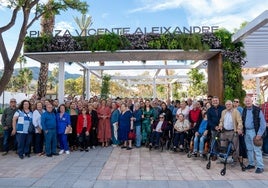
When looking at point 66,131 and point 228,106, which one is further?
point 66,131

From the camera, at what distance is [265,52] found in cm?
1213

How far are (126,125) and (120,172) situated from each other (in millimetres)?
3437

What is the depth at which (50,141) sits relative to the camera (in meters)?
8.95

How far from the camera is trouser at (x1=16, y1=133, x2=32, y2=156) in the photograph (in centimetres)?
868

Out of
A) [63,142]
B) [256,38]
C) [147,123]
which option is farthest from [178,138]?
[256,38]

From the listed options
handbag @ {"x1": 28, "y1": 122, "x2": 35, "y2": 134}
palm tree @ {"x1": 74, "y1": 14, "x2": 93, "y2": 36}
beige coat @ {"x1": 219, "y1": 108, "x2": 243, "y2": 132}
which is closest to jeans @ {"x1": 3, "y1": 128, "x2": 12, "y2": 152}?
handbag @ {"x1": 28, "y1": 122, "x2": 35, "y2": 134}

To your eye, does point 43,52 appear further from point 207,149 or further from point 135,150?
point 207,149

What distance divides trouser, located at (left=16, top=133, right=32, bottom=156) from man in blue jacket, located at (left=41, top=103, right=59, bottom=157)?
0.52m

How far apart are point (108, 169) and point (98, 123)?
3466mm

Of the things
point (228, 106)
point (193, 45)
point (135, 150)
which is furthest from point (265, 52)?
point (135, 150)

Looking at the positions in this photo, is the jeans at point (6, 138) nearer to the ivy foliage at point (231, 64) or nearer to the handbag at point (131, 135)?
the handbag at point (131, 135)

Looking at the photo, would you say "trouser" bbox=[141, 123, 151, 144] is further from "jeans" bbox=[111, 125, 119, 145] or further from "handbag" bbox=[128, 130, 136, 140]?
"jeans" bbox=[111, 125, 119, 145]

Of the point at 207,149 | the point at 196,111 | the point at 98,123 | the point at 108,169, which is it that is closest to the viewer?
the point at 108,169

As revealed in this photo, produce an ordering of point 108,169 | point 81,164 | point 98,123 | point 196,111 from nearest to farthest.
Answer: point 108,169
point 81,164
point 196,111
point 98,123
